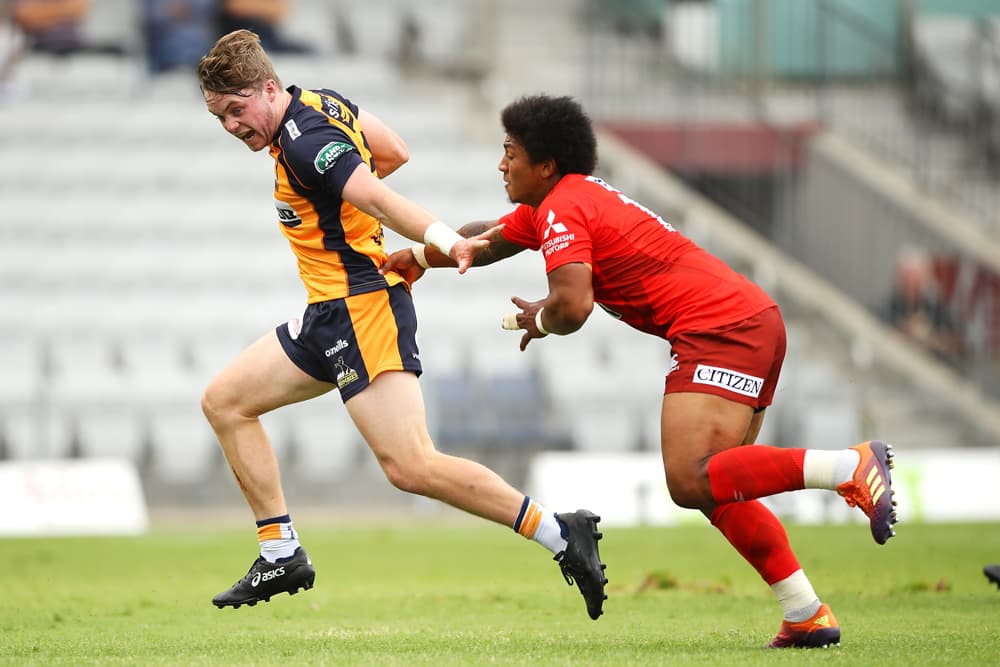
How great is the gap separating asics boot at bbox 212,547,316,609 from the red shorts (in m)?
1.93

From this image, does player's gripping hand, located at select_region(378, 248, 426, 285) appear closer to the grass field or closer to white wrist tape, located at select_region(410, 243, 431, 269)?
white wrist tape, located at select_region(410, 243, 431, 269)

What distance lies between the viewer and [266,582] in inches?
268

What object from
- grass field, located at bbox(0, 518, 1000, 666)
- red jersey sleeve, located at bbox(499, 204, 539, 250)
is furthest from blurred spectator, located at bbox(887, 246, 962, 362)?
red jersey sleeve, located at bbox(499, 204, 539, 250)

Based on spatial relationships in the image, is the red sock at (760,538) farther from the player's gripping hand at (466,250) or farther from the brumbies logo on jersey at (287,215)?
the brumbies logo on jersey at (287,215)

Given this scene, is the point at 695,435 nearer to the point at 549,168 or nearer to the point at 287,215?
the point at 549,168

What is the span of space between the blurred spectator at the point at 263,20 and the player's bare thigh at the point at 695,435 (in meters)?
18.2

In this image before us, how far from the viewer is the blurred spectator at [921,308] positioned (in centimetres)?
2047

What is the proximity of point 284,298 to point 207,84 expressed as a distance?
43.1 feet

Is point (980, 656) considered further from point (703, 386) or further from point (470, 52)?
point (470, 52)

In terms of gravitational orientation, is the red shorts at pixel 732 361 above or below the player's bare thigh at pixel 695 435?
above

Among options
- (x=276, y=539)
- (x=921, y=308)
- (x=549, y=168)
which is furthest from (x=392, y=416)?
(x=921, y=308)

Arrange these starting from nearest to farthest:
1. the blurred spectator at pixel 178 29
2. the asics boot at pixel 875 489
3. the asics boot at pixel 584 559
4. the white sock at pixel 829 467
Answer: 1. the asics boot at pixel 875 489
2. the white sock at pixel 829 467
3. the asics boot at pixel 584 559
4. the blurred spectator at pixel 178 29

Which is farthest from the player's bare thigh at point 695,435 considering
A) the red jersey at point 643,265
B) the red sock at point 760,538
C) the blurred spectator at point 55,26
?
the blurred spectator at point 55,26

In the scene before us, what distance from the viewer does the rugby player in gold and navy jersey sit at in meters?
6.38
